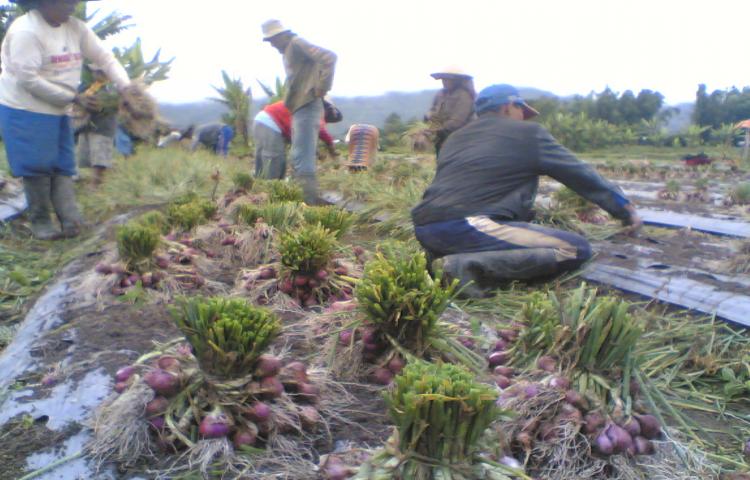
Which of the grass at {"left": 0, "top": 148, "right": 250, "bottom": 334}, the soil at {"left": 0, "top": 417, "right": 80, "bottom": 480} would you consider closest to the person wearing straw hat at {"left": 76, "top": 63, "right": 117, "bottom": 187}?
the grass at {"left": 0, "top": 148, "right": 250, "bottom": 334}

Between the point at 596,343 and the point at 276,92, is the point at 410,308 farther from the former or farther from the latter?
the point at 276,92

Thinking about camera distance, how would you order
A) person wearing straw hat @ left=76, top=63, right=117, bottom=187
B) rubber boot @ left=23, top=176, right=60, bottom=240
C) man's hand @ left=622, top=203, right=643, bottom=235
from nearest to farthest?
man's hand @ left=622, top=203, right=643, bottom=235, rubber boot @ left=23, top=176, right=60, bottom=240, person wearing straw hat @ left=76, top=63, right=117, bottom=187

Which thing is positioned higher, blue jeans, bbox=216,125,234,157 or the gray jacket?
the gray jacket

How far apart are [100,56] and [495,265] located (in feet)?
12.0

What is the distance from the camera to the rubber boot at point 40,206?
16.1ft

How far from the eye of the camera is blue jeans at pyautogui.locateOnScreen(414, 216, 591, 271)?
3.49 m

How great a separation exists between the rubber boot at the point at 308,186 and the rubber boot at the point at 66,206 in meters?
1.93

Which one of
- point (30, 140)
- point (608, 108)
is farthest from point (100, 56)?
point (608, 108)

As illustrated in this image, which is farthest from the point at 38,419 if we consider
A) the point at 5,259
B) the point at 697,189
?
the point at 697,189

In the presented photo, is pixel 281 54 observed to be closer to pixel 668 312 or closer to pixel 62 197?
pixel 62 197

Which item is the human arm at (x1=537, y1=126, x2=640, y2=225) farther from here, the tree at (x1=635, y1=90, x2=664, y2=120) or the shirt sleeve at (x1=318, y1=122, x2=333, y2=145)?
the tree at (x1=635, y1=90, x2=664, y2=120)

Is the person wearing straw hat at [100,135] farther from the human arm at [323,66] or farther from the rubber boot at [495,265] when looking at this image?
the rubber boot at [495,265]

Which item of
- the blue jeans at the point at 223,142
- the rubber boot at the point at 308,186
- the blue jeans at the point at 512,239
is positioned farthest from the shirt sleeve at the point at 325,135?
the blue jeans at the point at 223,142

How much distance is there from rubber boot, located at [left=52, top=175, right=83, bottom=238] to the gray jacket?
3.07m
